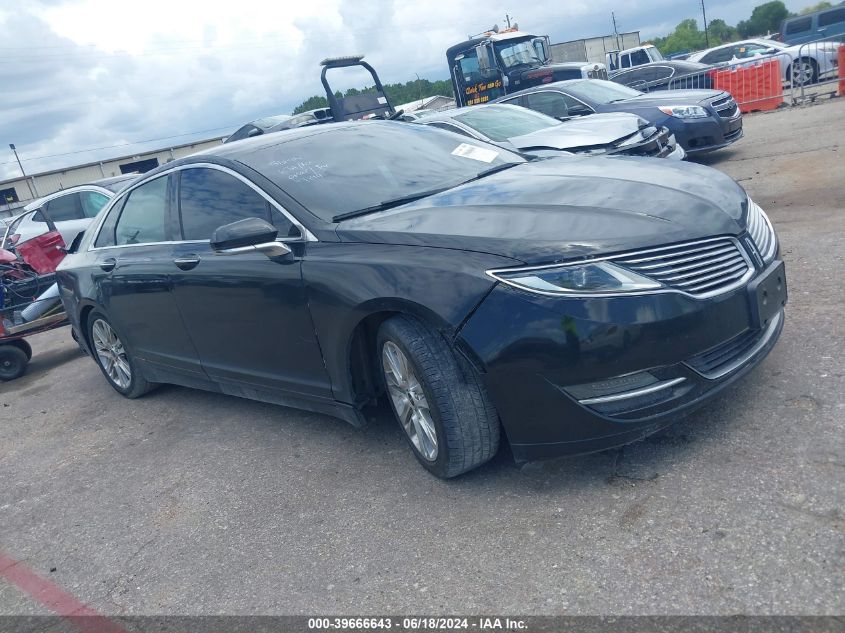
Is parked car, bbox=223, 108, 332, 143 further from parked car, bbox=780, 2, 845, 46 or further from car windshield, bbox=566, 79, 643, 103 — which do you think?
parked car, bbox=780, 2, 845, 46

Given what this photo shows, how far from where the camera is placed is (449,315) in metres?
3.09

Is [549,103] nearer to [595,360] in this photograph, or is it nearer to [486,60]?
[486,60]

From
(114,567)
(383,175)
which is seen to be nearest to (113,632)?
(114,567)

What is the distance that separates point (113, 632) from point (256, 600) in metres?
0.57

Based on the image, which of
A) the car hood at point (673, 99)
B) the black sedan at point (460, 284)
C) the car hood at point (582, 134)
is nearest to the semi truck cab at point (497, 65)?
the car hood at point (673, 99)

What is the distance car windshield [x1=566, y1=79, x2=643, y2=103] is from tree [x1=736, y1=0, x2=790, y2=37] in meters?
81.8

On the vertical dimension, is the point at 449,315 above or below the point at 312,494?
above

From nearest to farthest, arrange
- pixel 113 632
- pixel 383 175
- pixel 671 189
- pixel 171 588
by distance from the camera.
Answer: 1. pixel 113 632
2. pixel 171 588
3. pixel 671 189
4. pixel 383 175

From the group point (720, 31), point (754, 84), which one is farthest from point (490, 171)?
point (720, 31)

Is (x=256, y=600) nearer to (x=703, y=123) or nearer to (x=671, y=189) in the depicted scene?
(x=671, y=189)

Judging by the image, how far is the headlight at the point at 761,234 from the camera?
3.42 meters

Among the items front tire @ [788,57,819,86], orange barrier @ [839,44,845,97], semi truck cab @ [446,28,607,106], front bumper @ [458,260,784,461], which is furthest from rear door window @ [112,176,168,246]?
front tire @ [788,57,819,86]

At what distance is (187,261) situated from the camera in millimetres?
4535

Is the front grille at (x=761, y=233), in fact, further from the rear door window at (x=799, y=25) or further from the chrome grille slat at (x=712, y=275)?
the rear door window at (x=799, y=25)
